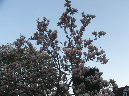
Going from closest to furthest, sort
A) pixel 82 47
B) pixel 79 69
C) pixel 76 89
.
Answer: pixel 79 69, pixel 76 89, pixel 82 47

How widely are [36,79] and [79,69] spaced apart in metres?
3.82

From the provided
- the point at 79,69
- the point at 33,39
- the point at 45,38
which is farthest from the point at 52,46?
the point at 79,69

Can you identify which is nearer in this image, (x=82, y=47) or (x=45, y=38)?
(x=82, y=47)

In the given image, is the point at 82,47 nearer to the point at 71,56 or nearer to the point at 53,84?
the point at 71,56

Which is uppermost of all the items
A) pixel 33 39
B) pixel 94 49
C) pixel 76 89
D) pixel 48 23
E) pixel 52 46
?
pixel 48 23

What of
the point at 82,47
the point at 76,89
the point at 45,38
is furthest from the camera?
the point at 45,38

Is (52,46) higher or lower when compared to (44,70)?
higher

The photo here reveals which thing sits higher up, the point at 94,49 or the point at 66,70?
the point at 94,49

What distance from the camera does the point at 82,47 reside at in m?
10.9

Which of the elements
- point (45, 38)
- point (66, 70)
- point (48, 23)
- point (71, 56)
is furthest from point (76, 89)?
point (48, 23)

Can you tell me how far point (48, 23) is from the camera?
1205 centimetres

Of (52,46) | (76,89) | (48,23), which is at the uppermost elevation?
(48,23)

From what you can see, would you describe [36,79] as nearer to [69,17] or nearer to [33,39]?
Result: [33,39]

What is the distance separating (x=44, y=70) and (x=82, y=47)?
2.71m
